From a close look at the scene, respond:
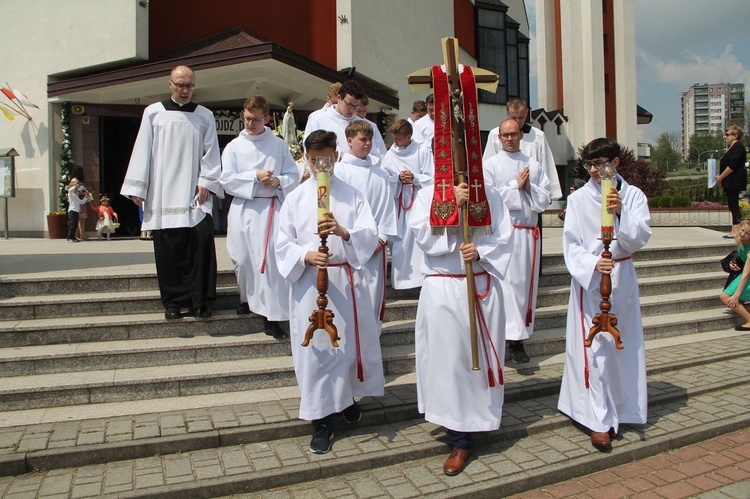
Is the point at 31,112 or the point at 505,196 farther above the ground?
the point at 31,112

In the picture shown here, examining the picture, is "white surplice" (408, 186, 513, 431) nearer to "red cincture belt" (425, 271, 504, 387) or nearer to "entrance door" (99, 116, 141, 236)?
"red cincture belt" (425, 271, 504, 387)

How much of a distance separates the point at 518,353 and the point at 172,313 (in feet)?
11.3

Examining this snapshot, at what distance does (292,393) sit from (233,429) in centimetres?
91

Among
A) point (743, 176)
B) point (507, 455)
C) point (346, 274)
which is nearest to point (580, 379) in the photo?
point (507, 455)

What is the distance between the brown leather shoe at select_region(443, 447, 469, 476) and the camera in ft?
14.9

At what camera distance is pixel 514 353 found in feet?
22.0

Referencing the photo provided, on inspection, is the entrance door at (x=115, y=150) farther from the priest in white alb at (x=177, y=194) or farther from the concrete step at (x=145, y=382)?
the concrete step at (x=145, y=382)

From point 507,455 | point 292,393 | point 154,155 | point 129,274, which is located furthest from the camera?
point 129,274

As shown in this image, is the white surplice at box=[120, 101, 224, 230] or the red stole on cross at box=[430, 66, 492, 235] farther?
the white surplice at box=[120, 101, 224, 230]

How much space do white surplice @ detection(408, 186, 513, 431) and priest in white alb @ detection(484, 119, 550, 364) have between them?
189cm

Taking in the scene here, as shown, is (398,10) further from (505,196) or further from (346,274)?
(346,274)

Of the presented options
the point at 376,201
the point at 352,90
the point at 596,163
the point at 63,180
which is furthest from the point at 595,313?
the point at 63,180

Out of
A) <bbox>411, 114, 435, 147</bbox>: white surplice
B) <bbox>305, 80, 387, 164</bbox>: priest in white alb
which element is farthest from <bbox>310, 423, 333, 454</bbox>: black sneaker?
<bbox>411, 114, 435, 147</bbox>: white surplice

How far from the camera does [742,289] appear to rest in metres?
8.34
